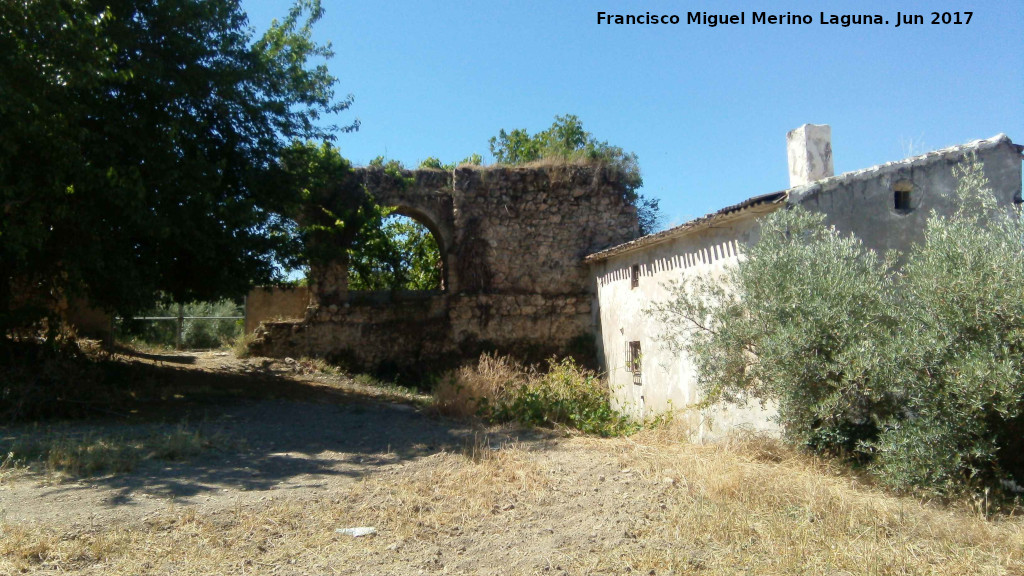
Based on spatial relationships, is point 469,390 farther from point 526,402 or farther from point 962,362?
point 962,362

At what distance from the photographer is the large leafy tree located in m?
8.65

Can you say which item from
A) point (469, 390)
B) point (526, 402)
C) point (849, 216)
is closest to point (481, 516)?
point (526, 402)

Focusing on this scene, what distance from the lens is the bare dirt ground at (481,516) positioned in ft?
16.3

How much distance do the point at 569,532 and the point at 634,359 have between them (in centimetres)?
824

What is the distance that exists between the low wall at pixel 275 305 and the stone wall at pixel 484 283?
9.53 feet

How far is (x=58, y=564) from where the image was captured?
475cm

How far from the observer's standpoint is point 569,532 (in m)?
5.64

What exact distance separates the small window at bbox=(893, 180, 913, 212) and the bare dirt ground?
3664mm

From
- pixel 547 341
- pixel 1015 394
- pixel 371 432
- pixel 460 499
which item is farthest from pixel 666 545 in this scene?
pixel 547 341

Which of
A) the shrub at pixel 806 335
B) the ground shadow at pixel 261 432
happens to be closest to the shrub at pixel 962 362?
the shrub at pixel 806 335

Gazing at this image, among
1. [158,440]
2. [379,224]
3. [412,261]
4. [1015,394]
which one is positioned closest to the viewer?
[1015,394]

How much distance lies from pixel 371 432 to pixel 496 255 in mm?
7080

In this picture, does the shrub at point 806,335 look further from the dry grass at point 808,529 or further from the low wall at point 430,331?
the low wall at point 430,331

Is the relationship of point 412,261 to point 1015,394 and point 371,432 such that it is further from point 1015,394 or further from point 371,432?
point 1015,394
